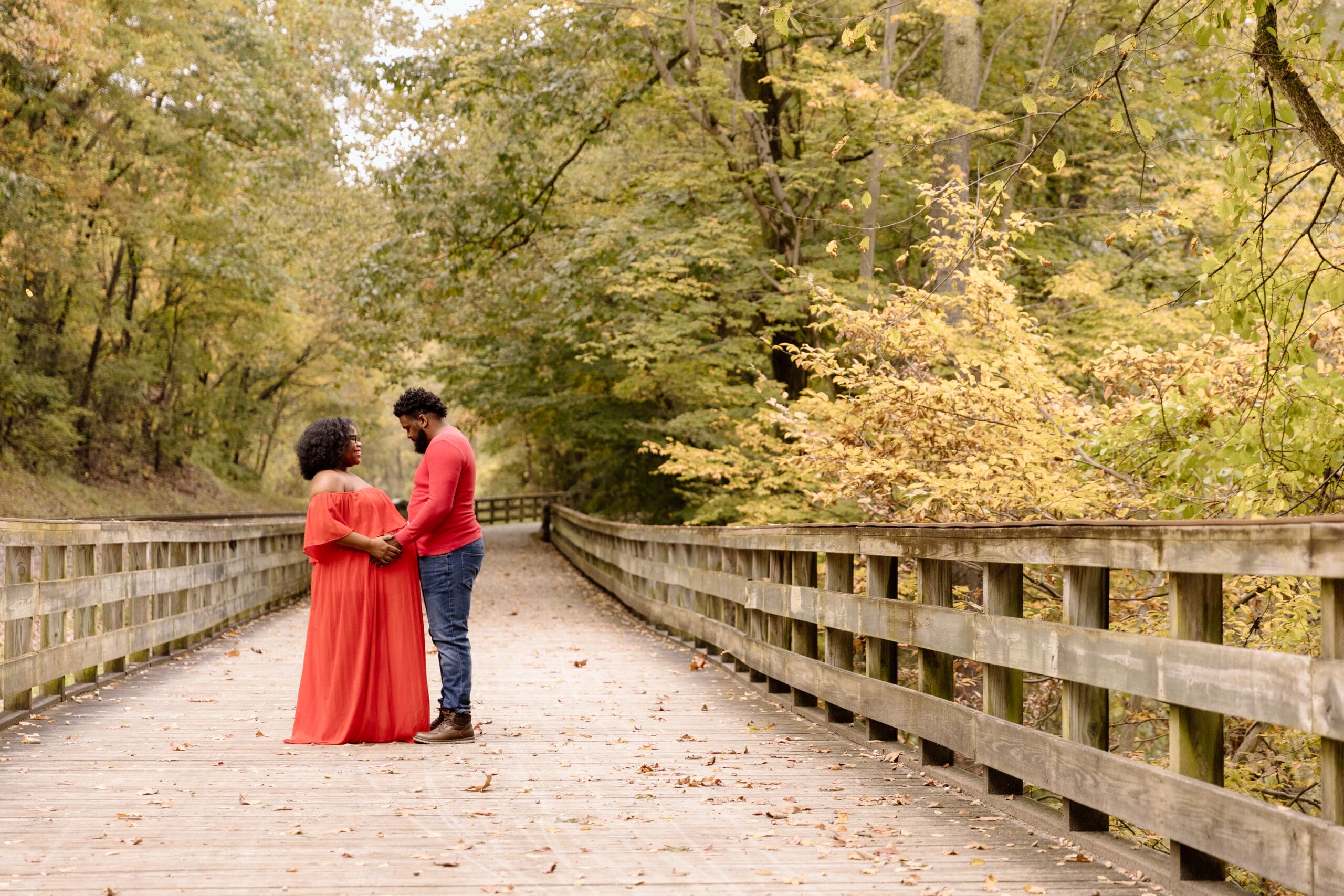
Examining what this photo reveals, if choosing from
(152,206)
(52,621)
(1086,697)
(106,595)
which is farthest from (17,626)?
(152,206)

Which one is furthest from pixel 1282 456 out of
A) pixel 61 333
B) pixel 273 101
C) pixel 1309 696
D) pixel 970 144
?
pixel 61 333

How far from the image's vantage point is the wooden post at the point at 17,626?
6.91 meters

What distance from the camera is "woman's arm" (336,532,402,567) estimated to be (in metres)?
6.98

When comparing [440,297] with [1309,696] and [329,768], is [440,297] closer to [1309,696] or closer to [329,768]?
[329,768]

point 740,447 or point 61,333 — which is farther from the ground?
point 61,333

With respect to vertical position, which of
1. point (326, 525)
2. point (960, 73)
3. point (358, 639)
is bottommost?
point (358, 639)

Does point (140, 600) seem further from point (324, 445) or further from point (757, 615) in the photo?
point (757, 615)

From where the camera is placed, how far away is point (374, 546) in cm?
698

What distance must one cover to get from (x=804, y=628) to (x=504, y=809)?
325 centimetres

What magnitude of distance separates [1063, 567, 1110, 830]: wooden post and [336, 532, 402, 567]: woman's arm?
3.65m

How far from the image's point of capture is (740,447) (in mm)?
17203

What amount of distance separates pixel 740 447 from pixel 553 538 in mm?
18024

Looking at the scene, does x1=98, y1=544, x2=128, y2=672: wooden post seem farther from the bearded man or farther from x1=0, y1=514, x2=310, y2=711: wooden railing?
the bearded man

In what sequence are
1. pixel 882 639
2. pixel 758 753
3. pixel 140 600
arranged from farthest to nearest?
pixel 140 600
pixel 758 753
pixel 882 639
